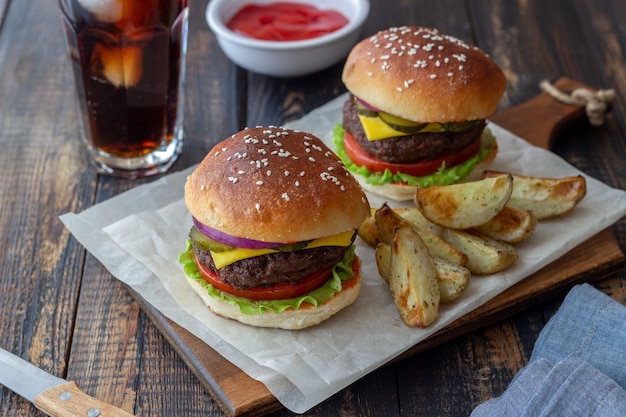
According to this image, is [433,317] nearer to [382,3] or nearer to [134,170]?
[134,170]

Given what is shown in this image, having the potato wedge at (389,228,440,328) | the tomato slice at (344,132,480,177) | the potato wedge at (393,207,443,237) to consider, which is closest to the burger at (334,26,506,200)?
the tomato slice at (344,132,480,177)

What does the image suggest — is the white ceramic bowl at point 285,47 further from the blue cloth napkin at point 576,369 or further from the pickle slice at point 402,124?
the blue cloth napkin at point 576,369

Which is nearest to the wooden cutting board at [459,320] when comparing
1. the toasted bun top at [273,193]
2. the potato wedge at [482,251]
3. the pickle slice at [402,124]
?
the potato wedge at [482,251]

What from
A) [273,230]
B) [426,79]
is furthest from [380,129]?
[273,230]

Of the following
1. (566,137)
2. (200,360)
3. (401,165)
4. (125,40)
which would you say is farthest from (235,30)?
(200,360)

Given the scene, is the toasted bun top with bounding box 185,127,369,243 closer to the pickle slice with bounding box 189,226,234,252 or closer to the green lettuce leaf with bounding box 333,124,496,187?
the pickle slice with bounding box 189,226,234,252
